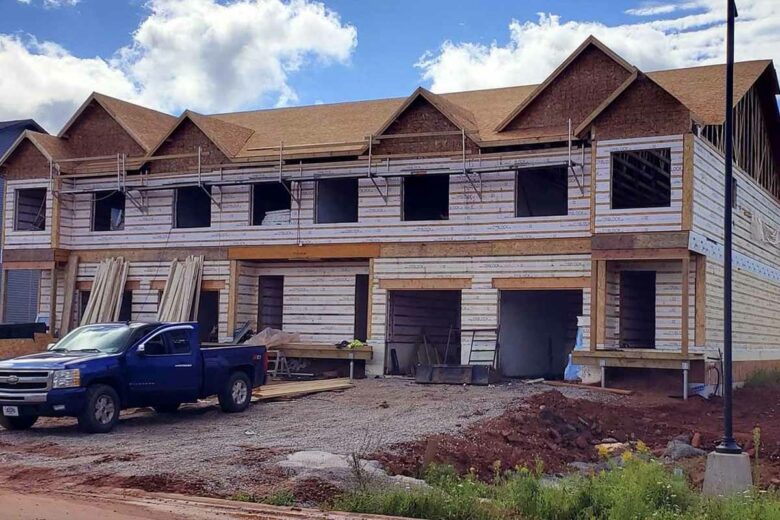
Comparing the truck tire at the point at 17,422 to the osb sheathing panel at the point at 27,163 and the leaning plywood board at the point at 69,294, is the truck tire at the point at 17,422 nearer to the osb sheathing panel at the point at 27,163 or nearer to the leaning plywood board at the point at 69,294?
the leaning plywood board at the point at 69,294

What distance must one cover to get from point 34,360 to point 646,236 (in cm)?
1396

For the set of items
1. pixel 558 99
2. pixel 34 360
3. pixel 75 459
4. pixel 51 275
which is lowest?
pixel 75 459

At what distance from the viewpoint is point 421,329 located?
29.0 meters

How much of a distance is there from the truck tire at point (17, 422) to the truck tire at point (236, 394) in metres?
3.80

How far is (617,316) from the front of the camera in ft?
79.7

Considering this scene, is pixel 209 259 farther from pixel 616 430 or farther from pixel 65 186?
pixel 616 430

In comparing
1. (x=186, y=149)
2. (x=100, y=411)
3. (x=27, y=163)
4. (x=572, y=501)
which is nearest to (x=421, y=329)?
(x=186, y=149)

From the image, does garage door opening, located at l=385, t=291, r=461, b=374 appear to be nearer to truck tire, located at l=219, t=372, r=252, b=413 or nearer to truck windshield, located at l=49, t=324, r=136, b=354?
truck tire, located at l=219, t=372, r=252, b=413

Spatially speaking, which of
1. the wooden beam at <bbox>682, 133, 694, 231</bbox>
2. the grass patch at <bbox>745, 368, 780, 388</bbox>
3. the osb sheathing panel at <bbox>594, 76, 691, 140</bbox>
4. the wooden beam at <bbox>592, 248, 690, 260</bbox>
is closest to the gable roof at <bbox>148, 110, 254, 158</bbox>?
the osb sheathing panel at <bbox>594, 76, 691, 140</bbox>

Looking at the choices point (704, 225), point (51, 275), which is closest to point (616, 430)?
point (704, 225)

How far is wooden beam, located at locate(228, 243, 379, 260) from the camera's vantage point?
2739 centimetres

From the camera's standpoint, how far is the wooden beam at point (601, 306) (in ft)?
76.8

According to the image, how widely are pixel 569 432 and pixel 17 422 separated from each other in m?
10.1

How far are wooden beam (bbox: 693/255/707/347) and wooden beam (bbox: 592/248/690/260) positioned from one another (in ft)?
4.10
